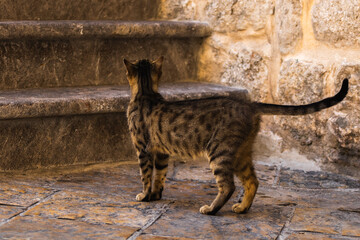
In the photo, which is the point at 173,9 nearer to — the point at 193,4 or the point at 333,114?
the point at 193,4

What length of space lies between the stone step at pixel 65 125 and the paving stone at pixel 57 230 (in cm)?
78

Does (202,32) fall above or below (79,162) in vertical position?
above

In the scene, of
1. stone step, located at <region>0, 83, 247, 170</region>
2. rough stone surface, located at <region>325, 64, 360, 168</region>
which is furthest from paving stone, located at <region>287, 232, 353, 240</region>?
stone step, located at <region>0, 83, 247, 170</region>

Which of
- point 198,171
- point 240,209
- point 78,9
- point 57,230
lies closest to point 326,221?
point 240,209

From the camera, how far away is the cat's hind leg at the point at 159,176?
273cm

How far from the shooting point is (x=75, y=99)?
121 inches

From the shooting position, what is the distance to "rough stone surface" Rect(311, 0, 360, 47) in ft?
9.70

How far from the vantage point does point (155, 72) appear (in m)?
2.77

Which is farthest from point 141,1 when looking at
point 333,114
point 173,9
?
point 333,114

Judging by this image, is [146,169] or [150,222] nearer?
[150,222]

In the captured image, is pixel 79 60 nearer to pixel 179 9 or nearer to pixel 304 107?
pixel 179 9

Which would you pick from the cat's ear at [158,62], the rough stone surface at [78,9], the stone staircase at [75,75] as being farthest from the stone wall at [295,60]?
the cat's ear at [158,62]

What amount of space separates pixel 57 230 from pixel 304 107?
3.84ft

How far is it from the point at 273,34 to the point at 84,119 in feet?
4.33
